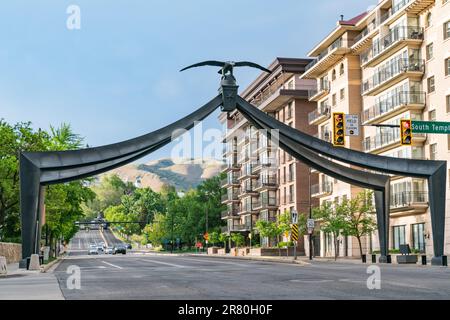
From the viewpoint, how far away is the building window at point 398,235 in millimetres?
65500

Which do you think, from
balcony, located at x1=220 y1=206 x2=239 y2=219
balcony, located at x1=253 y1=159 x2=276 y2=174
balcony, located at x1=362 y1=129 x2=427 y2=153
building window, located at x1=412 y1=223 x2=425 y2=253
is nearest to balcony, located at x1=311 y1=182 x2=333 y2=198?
balcony, located at x1=362 y1=129 x2=427 y2=153

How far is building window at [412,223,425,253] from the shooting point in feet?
200

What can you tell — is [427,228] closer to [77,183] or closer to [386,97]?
[386,97]

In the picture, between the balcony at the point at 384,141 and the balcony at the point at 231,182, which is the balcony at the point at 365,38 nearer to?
the balcony at the point at 384,141

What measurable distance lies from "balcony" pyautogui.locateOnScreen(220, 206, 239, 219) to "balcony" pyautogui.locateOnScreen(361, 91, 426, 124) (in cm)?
5538

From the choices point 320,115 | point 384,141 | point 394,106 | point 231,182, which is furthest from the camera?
point 231,182

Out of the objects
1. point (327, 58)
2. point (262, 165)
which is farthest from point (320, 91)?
point (262, 165)

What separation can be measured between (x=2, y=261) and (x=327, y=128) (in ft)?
194

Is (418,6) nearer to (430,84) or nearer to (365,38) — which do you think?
(430,84)

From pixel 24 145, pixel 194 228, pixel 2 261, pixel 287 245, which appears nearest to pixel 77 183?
pixel 24 145

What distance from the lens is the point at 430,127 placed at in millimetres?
33562

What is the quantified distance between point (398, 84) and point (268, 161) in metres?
41.5
